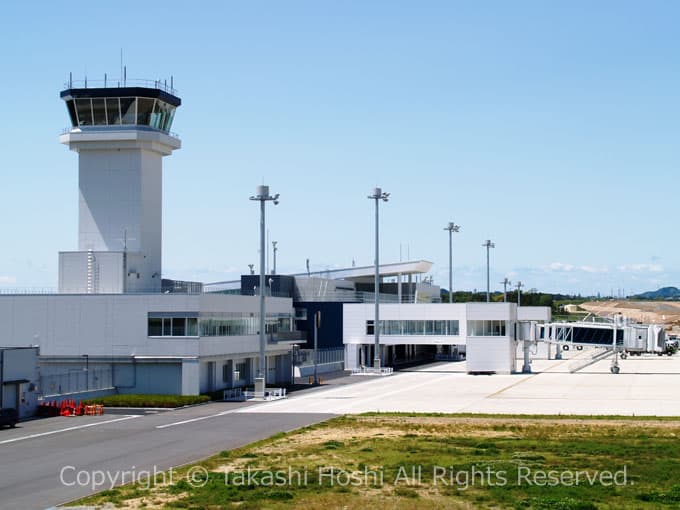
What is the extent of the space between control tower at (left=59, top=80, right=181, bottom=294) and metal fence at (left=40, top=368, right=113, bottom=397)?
6836mm

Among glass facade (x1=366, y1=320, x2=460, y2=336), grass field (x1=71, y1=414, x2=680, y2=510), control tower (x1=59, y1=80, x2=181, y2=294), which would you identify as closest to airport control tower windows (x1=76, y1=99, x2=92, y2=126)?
control tower (x1=59, y1=80, x2=181, y2=294)

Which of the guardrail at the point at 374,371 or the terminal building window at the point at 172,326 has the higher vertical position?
the terminal building window at the point at 172,326

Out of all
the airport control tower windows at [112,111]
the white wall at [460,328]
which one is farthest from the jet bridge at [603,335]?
the airport control tower windows at [112,111]

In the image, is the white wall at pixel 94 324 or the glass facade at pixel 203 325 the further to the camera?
the glass facade at pixel 203 325

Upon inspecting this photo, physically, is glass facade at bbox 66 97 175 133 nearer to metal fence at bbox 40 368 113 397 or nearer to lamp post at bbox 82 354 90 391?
lamp post at bbox 82 354 90 391

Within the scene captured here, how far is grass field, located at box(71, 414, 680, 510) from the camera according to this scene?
26.4 metres

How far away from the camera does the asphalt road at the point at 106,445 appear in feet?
95.9

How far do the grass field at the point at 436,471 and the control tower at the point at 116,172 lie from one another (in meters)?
25.5

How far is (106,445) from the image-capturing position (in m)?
38.3

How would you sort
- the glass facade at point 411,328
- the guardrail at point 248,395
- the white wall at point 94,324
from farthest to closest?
1. the glass facade at point 411,328
2. the guardrail at point 248,395
3. the white wall at point 94,324

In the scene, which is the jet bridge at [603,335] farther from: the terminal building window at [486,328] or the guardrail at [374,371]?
the guardrail at [374,371]

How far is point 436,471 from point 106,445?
1457 centimetres

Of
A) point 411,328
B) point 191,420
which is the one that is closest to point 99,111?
point 191,420

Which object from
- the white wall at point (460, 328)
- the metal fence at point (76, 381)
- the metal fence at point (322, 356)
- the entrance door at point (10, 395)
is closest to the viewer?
the entrance door at point (10, 395)
